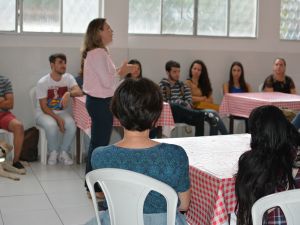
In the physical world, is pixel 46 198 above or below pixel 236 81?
below

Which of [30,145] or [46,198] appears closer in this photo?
[46,198]

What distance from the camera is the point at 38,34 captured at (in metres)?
5.79

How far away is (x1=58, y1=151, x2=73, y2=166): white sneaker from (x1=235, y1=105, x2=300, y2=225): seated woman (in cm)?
365

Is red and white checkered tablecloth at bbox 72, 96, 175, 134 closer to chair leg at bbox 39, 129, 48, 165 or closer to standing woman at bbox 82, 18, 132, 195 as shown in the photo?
chair leg at bbox 39, 129, 48, 165

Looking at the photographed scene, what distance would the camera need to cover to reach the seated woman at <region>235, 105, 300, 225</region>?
2061mm

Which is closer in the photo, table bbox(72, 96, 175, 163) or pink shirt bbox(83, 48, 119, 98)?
pink shirt bbox(83, 48, 119, 98)

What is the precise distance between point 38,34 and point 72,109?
91 cm

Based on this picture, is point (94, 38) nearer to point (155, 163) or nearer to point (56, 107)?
point (56, 107)

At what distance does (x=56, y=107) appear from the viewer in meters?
5.57

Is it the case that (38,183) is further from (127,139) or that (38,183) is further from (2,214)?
(127,139)

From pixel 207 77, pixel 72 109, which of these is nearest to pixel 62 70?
pixel 72 109

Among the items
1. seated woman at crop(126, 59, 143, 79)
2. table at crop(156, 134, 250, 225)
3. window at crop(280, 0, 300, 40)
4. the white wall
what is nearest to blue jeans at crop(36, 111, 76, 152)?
the white wall

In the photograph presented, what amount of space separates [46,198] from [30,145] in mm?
1392

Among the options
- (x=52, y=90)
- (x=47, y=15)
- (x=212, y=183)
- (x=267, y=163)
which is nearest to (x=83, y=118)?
(x=52, y=90)
